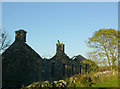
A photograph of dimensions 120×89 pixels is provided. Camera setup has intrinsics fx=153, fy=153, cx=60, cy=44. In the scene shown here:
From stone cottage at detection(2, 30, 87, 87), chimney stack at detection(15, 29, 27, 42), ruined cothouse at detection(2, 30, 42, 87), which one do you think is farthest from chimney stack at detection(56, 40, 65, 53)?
chimney stack at detection(15, 29, 27, 42)

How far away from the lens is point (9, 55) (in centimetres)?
2056

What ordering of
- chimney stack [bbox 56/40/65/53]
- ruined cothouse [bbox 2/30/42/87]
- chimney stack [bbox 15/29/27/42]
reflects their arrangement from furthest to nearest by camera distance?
chimney stack [bbox 56/40/65/53] → chimney stack [bbox 15/29/27/42] → ruined cothouse [bbox 2/30/42/87]

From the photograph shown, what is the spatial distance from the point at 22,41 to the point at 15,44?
1.04 m

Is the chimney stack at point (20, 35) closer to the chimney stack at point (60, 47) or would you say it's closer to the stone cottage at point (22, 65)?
the stone cottage at point (22, 65)

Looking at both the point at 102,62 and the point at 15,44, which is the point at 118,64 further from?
the point at 15,44

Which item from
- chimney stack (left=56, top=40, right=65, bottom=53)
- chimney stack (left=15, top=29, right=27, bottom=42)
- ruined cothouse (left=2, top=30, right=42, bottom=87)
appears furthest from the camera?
chimney stack (left=56, top=40, right=65, bottom=53)

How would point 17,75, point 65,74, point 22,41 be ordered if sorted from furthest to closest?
1. point 65,74
2. point 22,41
3. point 17,75

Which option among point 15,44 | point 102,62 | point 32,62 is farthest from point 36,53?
point 102,62

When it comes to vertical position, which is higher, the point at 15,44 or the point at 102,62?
the point at 15,44

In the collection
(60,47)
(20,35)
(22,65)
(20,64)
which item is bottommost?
(22,65)

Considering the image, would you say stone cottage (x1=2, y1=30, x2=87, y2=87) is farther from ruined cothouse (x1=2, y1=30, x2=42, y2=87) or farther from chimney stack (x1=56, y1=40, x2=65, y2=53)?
chimney stack (x1=56, y1=40, x2=65, y2=53)

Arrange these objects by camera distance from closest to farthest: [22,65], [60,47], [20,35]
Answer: [22,65]
[20,35]
[60,47]

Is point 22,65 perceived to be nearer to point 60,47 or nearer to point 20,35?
point 20,35

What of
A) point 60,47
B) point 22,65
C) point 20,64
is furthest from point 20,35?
point 60,47
